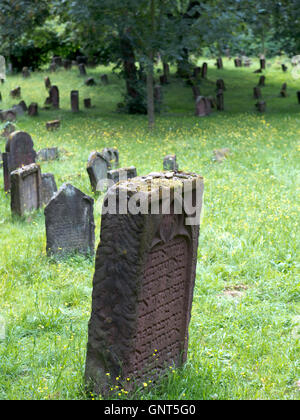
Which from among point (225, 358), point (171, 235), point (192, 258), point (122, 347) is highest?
point (171, 235)

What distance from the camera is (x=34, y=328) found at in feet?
18.1

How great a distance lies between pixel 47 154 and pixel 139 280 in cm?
980

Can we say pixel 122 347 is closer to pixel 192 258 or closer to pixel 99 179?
pixel 192 258

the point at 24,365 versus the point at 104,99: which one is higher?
the point at 104,99

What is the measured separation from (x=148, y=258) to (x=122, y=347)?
73 centimetres

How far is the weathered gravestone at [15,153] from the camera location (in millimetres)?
10422

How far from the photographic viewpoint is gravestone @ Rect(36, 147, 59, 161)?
1331 cm

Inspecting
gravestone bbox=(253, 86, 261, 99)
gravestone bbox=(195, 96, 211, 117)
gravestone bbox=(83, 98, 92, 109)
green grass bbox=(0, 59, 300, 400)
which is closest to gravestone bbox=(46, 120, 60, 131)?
green grass bbox=(0, 59, 300, 400)

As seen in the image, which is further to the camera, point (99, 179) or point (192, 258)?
point (99, 179)

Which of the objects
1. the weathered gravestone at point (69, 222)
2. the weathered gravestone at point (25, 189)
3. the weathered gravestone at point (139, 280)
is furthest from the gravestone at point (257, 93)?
the weathered gravestone at point (139, 280)

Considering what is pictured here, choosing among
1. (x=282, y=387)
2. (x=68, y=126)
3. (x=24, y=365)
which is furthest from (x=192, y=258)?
(x=68, y=126)

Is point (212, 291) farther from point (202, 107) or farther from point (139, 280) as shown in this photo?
point (202, 107)

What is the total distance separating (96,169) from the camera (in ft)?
34.3

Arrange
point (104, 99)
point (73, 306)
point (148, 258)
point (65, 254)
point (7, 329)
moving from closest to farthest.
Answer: point (148, 258)
point (7, 329)
point (73, 306)
point (65, 254)
point (104, 99)
